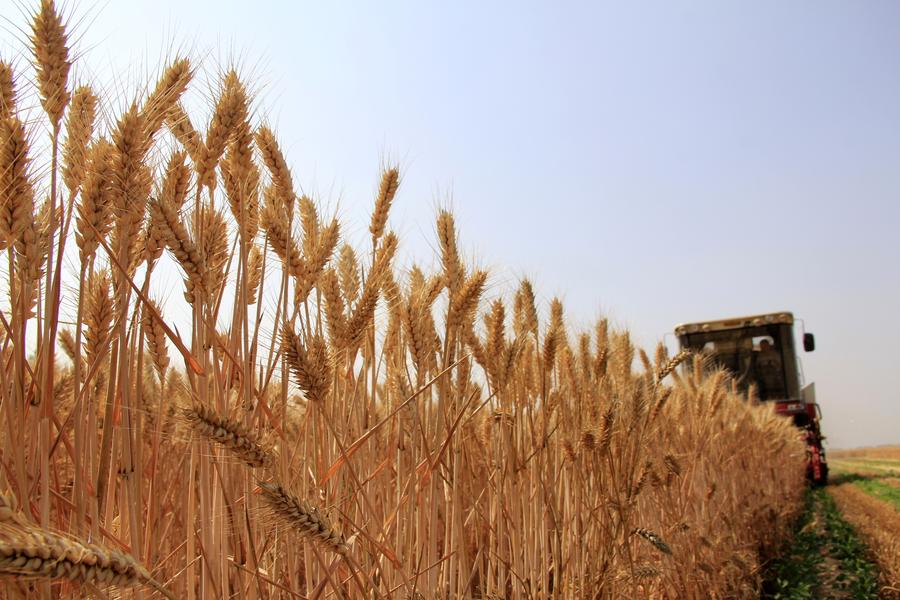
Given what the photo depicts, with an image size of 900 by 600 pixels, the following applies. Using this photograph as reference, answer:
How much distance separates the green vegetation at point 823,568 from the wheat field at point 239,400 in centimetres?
239

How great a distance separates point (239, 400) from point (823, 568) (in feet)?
17.5

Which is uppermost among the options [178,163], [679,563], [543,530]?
[178,163]

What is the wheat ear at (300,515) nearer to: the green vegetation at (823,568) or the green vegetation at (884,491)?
the green vegetation at (823,568)

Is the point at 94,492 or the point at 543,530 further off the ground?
the point at 94,492

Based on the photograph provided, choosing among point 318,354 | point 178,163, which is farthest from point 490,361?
point 178,163

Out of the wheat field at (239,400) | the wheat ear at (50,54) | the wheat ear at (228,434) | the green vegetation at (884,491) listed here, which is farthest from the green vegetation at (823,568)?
the wheat ear at (50,54)

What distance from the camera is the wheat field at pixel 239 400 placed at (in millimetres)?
1149

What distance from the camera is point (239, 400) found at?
1611mm

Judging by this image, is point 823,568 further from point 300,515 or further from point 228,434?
point 228,434

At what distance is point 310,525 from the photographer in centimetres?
112

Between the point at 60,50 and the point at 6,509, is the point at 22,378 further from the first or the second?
the point at 60,50

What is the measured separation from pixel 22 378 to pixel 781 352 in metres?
13.5

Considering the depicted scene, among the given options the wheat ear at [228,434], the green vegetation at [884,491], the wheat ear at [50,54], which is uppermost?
the wheat ear at [50,54]

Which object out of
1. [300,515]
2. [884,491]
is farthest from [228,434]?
[884,491]
